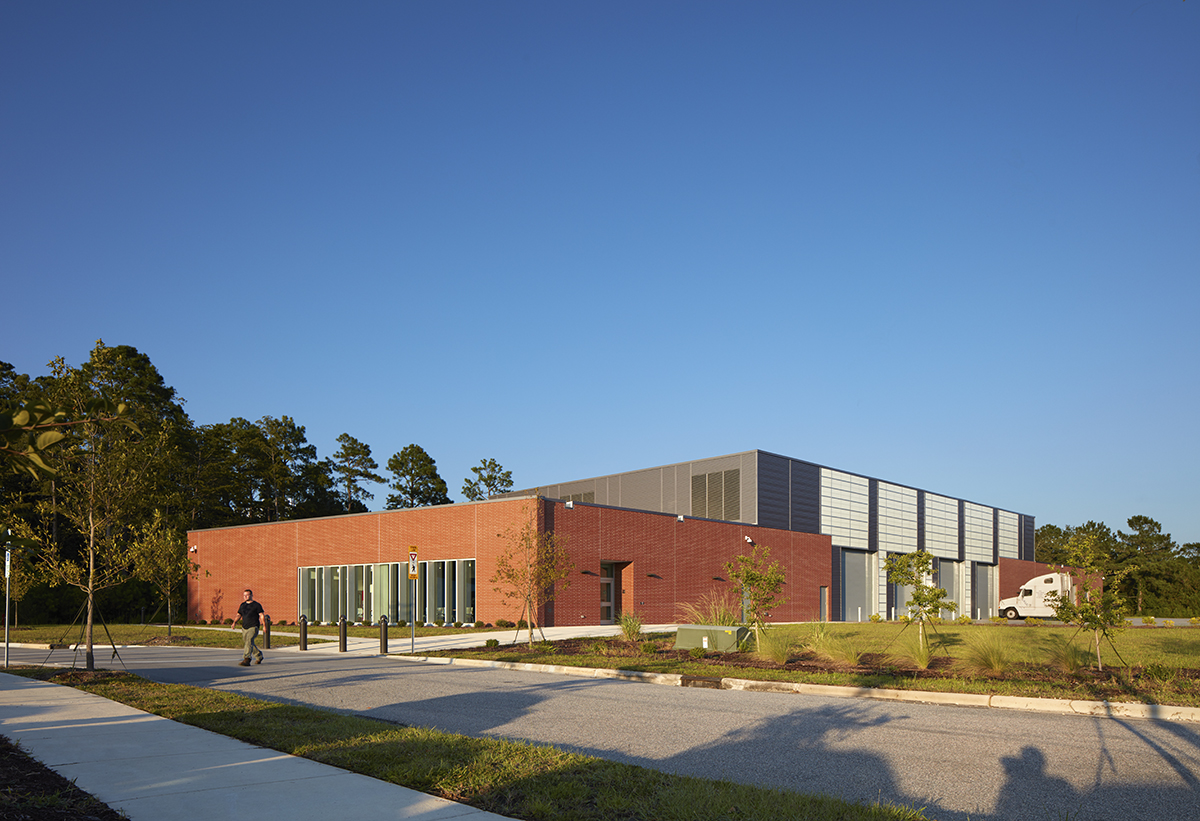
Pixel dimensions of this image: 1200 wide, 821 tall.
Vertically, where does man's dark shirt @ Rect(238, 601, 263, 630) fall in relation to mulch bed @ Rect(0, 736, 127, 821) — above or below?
below

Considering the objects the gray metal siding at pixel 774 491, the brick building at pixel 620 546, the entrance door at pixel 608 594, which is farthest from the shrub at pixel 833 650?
the gray metal siding at pixel 774 491

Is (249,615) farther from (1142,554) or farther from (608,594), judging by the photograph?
(1142,554)

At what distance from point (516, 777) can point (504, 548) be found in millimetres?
27846

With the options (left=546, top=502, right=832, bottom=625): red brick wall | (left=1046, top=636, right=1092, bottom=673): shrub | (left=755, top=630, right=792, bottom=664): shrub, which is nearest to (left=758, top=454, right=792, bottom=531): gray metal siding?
(left=546, top=502, right=832, bottom=625): red brick wall

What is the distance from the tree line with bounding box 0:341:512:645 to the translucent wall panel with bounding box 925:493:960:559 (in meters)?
36.0

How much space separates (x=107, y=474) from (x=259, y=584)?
3102 centimetres

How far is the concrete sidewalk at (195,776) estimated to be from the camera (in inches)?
246

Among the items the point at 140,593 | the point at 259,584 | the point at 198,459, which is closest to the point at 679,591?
the point at 259,584

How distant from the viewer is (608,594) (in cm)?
3888

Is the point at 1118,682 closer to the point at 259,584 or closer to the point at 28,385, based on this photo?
the point at 259,584

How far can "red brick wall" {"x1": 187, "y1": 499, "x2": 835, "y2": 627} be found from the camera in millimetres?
35500

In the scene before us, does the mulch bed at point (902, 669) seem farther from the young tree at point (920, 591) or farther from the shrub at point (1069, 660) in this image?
the young tree at point (920, 591)

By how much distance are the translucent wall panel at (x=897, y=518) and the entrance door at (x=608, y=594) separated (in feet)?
96.8

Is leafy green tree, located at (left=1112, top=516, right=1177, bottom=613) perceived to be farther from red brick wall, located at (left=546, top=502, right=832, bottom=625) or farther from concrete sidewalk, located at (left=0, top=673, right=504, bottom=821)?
concrete sidewalk, located at (left=0, top=673, right=504, bottom=821)
